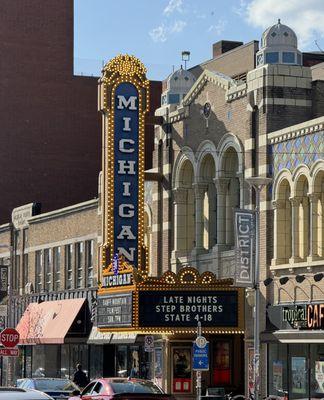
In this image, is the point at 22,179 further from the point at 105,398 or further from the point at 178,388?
the point at 105,398

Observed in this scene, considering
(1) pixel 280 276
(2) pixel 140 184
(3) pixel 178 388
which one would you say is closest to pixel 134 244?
(2) pixel 140 184

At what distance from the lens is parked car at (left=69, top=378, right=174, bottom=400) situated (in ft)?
85.9

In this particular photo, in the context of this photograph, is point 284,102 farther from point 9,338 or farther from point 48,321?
point 48,321

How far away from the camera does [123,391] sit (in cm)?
2738

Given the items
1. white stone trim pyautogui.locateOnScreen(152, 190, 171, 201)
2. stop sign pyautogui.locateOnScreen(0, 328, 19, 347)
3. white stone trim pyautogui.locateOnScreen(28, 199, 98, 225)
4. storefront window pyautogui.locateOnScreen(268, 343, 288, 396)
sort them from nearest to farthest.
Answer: storefront window pyautogui.locateOnScreen(268, 343, 288, 396) → stop sign pyautogui.locateOnScreen(0, 328, 19, 347) → white stone trim pyautogui.locateOnScreen(152, 190, 171, 201) → white stone trim pyautogui.locateOnScreen(28, 199, 98, 225)

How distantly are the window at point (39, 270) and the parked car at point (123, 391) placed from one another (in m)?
29.4

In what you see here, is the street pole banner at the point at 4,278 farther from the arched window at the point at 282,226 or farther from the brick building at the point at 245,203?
the arched window at the point at 282,226

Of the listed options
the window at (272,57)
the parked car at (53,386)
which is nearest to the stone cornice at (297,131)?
the window at (272,57)

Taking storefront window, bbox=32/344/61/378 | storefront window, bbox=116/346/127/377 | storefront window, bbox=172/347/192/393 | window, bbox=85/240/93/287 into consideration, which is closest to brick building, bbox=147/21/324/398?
storefront window, bbox=172/347/192/393

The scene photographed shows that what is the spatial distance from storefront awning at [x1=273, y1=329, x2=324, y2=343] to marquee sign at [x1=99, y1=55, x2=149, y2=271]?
8582mm

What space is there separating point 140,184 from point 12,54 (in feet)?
107

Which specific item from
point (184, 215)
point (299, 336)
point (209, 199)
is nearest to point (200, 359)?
point (299, 336)

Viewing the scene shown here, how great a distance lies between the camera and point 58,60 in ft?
248

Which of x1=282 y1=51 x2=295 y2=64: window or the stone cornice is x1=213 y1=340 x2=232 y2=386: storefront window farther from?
x1=282 y1=51 x2=295 y2=64: window
